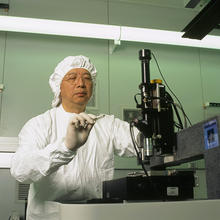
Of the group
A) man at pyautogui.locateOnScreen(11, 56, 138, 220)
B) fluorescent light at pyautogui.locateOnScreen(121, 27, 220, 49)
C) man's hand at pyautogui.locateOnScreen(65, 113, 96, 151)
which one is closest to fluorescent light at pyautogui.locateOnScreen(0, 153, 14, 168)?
man at pyautogui.locateOnScreen(11, 56, 138, 220)

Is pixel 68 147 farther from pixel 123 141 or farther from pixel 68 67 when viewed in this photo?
pixel 68 67

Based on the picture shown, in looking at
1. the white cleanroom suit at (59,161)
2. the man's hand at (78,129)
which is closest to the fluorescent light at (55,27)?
the white cleanroom suit at (59,161)

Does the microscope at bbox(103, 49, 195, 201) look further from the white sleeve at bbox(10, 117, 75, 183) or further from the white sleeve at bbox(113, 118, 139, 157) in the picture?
the white sleeve at bbox(113, 118, 139, 157)

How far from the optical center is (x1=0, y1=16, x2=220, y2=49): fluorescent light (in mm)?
2109

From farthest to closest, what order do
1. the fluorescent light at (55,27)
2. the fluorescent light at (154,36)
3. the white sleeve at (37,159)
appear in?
the fluorescent light at (154,36), the fluorescent light at (55,27), the white sleeve at (37,159)

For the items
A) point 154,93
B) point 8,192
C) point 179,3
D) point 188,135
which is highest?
point 179,3

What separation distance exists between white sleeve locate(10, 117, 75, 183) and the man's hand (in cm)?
4

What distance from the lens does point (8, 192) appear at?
2.22m

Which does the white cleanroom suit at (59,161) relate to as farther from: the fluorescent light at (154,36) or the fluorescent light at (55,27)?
the fluorescent light at (154,36)

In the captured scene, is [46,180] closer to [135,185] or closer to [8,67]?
[135,185]

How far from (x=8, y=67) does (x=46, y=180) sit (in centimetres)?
140

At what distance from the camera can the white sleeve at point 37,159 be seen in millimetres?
1030

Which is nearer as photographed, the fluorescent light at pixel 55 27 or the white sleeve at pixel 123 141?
the white sleeve at pixel 123 141

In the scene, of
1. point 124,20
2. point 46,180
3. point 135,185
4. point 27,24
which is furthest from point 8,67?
point 135,185
